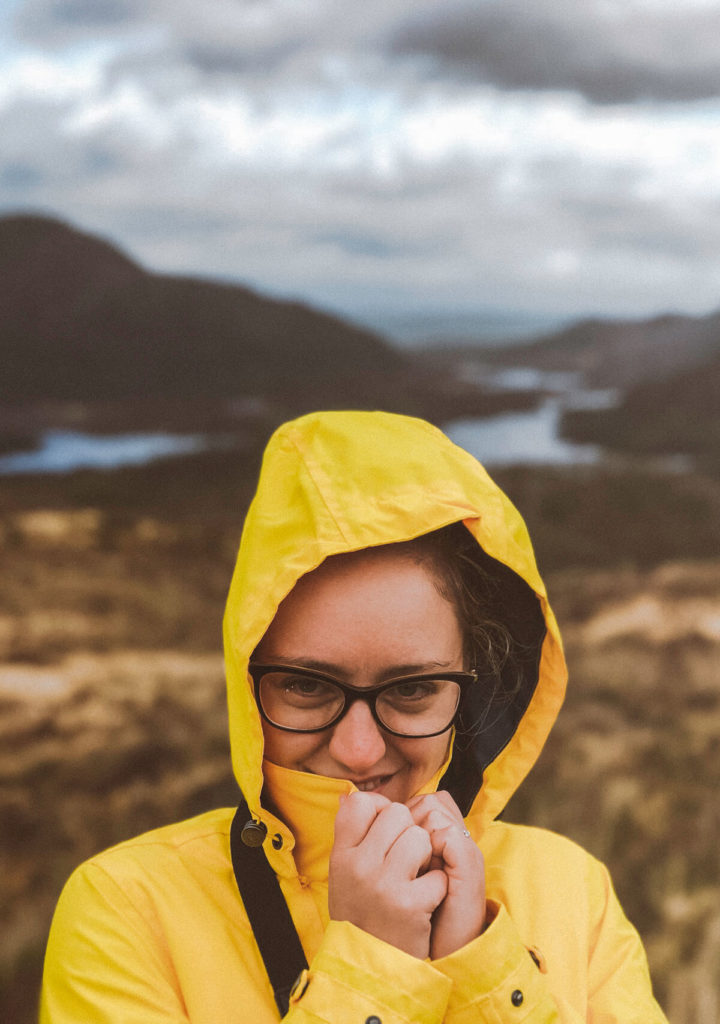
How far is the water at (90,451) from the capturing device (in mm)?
4258

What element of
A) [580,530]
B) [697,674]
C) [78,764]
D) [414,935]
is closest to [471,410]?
[580,530]

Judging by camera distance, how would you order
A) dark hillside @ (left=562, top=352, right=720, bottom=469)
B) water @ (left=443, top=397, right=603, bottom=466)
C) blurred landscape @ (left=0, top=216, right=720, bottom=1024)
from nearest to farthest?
blurred landscape @ (left=0, top=216, right=720, bottom=1024) < water @ (left=443, top=397, right=603, bottom=466) < dark hillside @ (left=562, top=352, right=720, bottom=469)

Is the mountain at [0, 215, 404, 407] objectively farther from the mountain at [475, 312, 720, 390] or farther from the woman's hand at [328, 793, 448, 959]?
the woman's hand at [328, 793, 448, 959]

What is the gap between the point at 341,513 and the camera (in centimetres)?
110

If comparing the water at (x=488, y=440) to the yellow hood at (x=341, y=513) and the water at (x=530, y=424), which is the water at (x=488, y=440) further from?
the yellow hood at (x=341, y=513)

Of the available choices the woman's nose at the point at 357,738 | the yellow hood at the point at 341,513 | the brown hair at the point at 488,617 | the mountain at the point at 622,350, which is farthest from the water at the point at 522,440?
the woman's nose at the point at 357,738

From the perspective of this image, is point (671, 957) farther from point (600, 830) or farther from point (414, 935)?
point (414, 935)

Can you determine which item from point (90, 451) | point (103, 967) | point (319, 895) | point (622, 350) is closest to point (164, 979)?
point (103, 967)

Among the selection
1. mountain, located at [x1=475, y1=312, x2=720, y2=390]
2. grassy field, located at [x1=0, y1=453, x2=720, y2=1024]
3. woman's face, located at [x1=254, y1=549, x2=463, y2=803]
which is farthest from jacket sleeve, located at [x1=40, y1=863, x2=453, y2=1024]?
mountain, located at [x1=475, y1=312, x2=720, y2=390]

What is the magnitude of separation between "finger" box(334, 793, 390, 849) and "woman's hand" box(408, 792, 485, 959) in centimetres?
7

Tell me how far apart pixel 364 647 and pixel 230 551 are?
3399mm

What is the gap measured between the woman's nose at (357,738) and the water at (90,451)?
360cm

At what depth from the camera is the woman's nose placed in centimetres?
102

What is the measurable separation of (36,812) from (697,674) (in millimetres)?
3080
